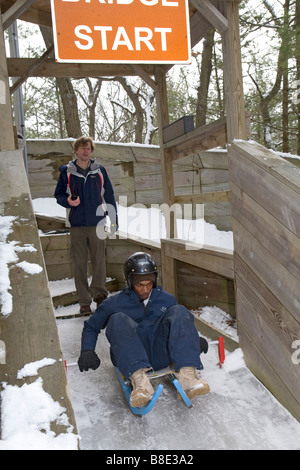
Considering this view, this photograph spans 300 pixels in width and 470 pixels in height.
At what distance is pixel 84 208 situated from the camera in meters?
4.48

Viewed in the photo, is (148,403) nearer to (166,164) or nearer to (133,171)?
(166,164)

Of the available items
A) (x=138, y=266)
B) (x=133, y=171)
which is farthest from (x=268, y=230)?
(x=133, y=171)

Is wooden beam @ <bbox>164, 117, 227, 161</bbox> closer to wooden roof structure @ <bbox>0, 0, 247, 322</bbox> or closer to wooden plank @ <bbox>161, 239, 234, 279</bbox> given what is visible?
wooden roof structure @ <bbox>0, 0, 247, 322</bbox>

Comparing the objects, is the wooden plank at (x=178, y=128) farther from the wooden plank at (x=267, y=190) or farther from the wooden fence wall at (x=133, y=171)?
the wooden fence wall at (x=133, y=171)

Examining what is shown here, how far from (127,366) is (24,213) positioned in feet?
→ 3.52

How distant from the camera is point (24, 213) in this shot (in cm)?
227

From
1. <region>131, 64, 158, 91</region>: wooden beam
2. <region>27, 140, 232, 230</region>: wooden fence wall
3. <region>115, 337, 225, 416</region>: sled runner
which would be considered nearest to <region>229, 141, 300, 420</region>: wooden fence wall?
<region>115, 337, 225, 416</region>: sled runner

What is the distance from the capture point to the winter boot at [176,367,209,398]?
2422 millimetres

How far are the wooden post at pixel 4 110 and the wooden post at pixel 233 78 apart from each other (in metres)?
1.72

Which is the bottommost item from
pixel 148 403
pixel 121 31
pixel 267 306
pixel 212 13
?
pixel 148 403

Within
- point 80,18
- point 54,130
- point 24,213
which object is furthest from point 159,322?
point 54,130

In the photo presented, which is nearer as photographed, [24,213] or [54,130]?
[24,213]

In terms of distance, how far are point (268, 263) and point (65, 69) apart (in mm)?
3627

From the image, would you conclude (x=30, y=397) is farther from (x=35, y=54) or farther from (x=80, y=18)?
(x=35, y=54)
